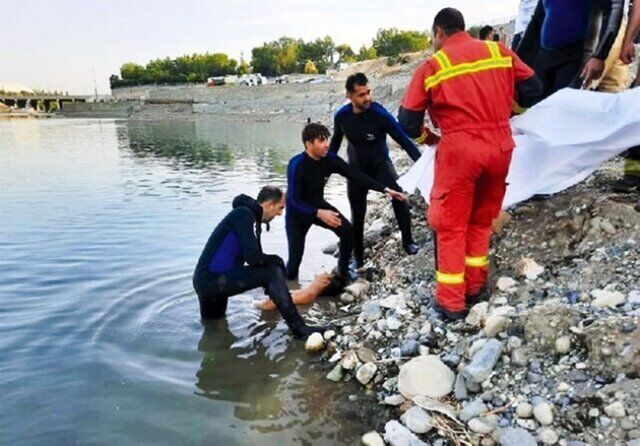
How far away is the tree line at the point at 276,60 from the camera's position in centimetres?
10406

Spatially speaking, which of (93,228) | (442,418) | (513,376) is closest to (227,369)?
(442,418)

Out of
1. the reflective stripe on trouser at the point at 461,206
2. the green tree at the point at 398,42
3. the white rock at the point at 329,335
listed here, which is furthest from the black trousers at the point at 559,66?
the green tree at the point at 398,42

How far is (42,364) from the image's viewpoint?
5258mm

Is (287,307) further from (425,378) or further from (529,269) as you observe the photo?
(529,269)

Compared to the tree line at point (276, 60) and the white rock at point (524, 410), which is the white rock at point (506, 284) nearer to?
the white rock at point (524, 410)

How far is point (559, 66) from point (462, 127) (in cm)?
225

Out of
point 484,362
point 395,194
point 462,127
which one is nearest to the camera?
point 484,362

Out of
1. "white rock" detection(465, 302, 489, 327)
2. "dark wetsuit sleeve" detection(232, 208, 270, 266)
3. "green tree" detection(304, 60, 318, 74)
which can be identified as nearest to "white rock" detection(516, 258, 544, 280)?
"white rock" detection(465, 302, 489, 327)

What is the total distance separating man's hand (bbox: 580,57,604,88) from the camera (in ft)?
17.1

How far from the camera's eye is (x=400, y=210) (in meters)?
6.64

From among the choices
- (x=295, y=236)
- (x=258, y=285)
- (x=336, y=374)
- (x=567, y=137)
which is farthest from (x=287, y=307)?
(x=567, y=137)

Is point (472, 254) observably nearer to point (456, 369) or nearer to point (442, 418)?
point (456, 369)

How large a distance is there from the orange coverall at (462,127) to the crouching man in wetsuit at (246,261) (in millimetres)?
1535

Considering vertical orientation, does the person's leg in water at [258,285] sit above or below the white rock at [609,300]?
below
